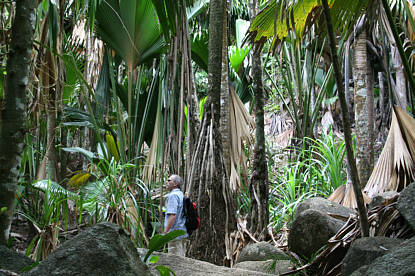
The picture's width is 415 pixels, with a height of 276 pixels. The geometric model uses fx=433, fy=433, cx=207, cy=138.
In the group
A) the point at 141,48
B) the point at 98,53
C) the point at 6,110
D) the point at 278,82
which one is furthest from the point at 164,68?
the point at 278,82

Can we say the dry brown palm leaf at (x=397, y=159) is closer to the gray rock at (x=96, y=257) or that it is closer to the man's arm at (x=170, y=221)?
the man's arm at (x=170, y=221)

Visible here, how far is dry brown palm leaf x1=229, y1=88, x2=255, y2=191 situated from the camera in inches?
223

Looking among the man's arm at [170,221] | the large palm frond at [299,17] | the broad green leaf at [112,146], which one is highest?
the large palm frond at [299,17]

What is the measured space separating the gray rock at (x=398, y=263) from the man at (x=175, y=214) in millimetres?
2523

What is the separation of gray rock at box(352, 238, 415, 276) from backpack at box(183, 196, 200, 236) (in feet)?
8.04

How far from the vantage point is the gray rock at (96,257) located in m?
1.92

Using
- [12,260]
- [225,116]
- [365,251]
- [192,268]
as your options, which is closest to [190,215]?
[192,268]

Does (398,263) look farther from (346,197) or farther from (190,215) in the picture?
(346,197)

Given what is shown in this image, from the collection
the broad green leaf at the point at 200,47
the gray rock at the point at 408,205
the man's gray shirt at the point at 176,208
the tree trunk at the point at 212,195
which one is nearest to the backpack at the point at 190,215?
the man's gray shirt at the point at 176,208

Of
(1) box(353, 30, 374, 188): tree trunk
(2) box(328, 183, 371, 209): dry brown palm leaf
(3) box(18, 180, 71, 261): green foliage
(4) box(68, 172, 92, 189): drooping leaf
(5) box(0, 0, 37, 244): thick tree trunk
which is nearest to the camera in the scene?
(5) box(0, 0, 37, 244): thick tree trunk

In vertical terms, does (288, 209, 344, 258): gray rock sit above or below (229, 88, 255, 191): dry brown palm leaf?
below

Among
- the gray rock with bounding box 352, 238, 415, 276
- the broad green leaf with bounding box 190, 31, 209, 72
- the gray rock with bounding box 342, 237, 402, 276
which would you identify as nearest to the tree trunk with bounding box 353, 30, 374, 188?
the gray rock with bounding box 342, 237, 402, 276

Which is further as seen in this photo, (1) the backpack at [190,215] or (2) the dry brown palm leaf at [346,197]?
(2) the dry brown palm leaf at [346,197]

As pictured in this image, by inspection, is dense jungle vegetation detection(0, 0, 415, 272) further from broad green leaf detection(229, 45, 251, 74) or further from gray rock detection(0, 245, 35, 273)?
A: broad green leaf detection(229, 45, 251, 74)
